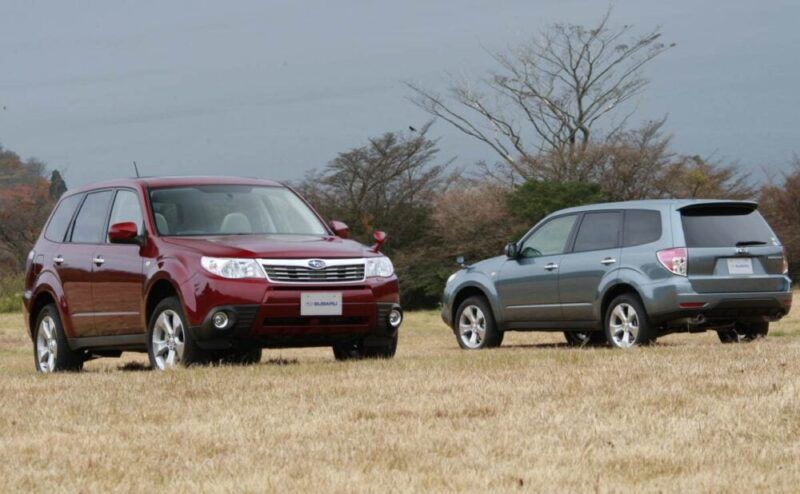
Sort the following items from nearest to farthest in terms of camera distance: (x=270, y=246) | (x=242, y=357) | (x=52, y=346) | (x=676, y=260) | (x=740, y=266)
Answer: (x=270, y=246) < (x=242, y=357) < (x=52, y=346) < (x=676, y=260) < (x=740, y=266)

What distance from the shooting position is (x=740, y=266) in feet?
51.2

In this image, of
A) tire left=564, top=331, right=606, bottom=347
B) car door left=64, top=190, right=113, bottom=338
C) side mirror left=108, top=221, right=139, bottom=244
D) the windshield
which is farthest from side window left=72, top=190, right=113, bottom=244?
tire left=564, top=331, right=606, bottom=347

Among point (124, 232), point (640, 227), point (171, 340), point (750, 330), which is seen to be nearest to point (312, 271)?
point (171, 340)

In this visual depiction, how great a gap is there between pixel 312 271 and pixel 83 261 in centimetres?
258

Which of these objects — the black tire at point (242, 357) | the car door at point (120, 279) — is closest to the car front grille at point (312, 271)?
the black tire at point (242, 357)

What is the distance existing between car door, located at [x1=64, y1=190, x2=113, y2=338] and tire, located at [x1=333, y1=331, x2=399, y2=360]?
2.29 meters

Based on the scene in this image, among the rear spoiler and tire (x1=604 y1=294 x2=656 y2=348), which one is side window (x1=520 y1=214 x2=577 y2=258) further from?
the rear spoiler

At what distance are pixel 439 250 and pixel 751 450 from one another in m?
47.0

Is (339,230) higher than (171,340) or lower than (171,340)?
higher

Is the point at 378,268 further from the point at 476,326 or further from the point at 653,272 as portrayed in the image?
the point at 476,326

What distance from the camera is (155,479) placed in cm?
695

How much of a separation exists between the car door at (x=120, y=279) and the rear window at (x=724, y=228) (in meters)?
5.72

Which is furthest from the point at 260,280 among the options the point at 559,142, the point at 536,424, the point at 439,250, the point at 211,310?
the point at 559,142

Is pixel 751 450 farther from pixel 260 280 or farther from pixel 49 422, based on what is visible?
pixel 260 280
